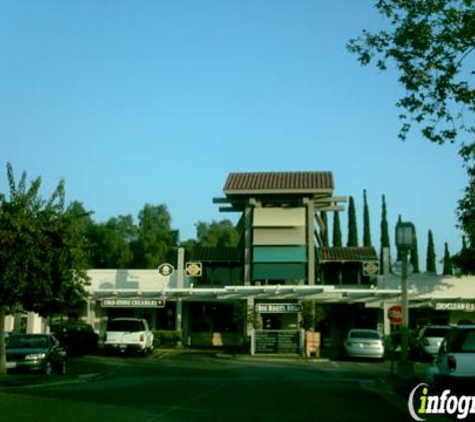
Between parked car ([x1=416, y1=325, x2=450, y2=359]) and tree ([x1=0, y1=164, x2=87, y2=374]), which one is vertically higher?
tree ([x1=0, y1=164, x2=87, y2=374])

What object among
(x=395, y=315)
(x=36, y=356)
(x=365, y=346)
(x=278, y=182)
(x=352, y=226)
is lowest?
(x=36, y=356)

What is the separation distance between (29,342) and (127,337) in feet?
35.5

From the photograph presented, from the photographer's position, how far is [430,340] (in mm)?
35625

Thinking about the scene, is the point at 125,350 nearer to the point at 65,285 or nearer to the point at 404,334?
the point at 65,285

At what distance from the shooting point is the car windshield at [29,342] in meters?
27.3

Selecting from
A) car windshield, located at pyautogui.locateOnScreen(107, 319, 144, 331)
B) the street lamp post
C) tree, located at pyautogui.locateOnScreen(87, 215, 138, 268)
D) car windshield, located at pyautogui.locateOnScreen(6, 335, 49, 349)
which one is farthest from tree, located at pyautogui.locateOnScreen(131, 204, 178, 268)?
the street lamp post

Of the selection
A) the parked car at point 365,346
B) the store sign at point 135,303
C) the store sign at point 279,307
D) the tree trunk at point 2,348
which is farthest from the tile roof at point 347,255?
the tree trunk at point 2,348

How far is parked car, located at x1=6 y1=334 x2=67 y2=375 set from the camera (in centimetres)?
2631

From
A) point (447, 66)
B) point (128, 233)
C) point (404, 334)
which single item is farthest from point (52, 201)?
point (128, 233)

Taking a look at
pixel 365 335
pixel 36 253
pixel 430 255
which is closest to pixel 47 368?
pixel 36 253

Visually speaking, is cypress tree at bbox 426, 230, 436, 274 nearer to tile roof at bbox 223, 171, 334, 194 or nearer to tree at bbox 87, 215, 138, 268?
tree at bbox 87, 215, 138, 268

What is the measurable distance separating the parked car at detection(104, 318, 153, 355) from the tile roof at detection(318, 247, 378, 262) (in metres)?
17.0

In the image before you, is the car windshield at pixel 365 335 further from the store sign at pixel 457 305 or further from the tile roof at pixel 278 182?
the tile roof at pixel 278 182

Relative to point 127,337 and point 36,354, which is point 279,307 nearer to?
point 127,337
